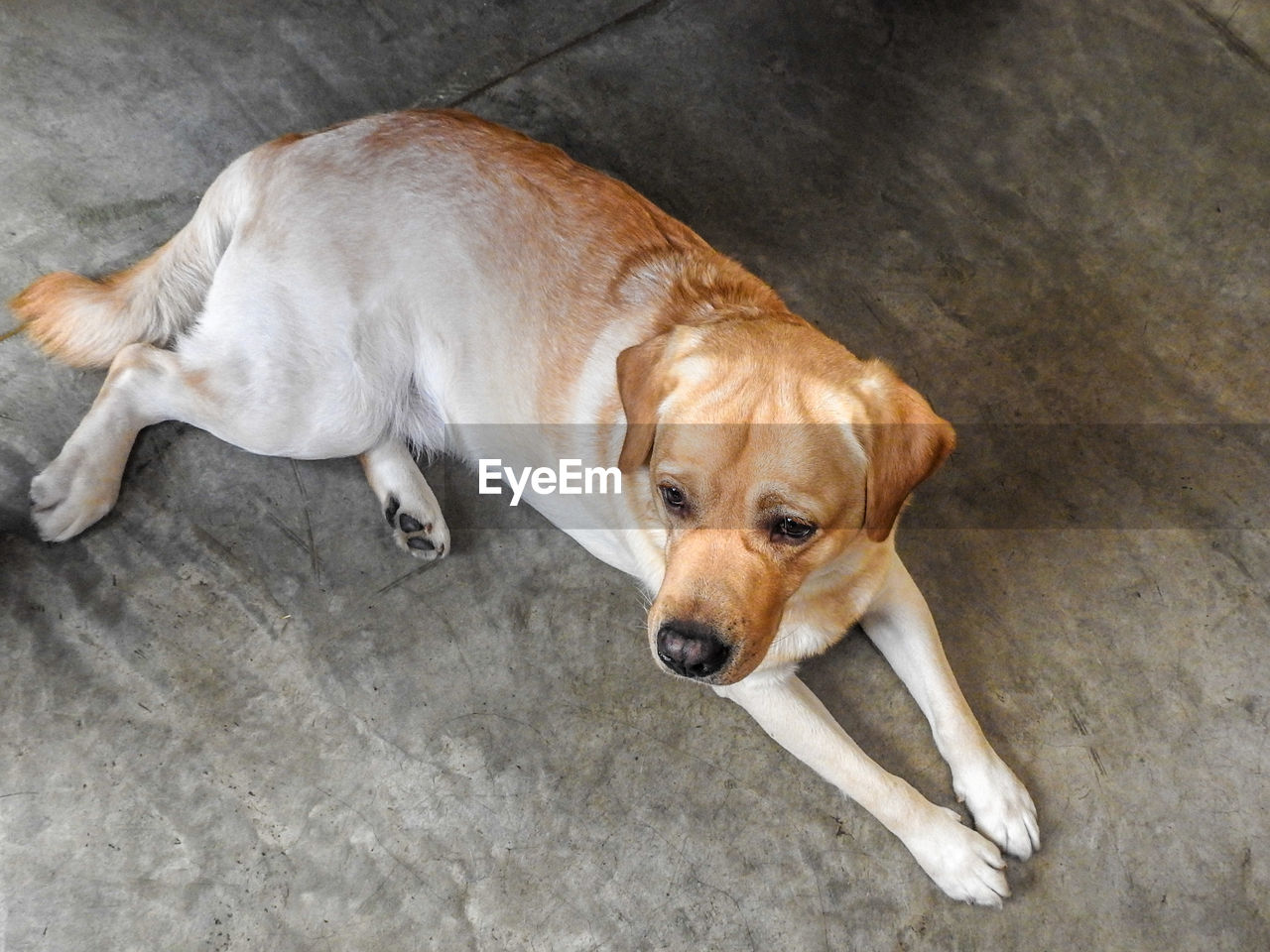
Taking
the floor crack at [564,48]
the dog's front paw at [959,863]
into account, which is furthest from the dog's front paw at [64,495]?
the dog's front paw at [959,863]

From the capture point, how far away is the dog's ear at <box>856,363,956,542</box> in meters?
2.09

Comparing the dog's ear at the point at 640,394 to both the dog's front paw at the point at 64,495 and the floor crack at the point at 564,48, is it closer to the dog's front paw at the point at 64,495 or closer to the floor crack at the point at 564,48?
the dog's front paw at the point at 64,495

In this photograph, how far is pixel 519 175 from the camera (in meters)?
2.63

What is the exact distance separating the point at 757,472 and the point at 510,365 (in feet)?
2.86

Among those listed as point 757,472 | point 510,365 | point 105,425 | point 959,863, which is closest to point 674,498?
point 757,472

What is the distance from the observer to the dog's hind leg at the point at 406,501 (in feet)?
9.46

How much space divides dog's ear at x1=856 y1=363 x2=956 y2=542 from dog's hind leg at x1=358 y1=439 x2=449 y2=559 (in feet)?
4.34

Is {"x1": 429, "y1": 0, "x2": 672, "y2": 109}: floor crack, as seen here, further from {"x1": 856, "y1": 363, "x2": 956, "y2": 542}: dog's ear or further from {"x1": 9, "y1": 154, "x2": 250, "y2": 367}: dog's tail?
{"x1": 856, "y1": 363, "x2": 956, "y2": 542}: dog's ear

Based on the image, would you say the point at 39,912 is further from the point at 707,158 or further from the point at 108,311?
the point at 707,158

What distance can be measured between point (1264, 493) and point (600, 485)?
220 cm

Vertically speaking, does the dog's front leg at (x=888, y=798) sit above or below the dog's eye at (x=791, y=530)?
below

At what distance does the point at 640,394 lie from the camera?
2.22 meters

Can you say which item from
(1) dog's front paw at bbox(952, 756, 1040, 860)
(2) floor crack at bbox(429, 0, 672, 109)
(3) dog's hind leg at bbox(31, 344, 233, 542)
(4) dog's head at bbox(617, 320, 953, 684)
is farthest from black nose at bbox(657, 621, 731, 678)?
(2) floor crack at bbox(429, 0, 672, 109)

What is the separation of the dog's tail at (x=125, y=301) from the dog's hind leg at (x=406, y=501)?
27.3 inches
